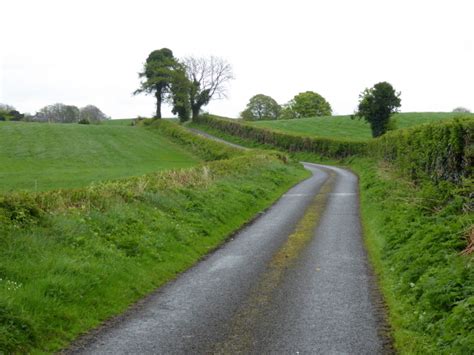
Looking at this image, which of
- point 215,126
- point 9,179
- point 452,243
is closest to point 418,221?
point 452,243

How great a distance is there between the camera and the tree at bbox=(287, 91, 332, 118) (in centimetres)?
13988

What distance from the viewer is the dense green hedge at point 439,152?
48.2 feet

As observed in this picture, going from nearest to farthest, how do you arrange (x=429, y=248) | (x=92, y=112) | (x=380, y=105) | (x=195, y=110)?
(x=429, y=248) → (x=380, y=105) → (x=195, y=110) → (x=92, y=112)

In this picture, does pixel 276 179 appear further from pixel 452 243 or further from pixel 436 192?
pixel 452 243

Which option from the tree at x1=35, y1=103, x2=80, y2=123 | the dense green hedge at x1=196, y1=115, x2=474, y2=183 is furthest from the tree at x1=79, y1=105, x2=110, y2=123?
the dense green hedge at x1=196, y1=115, x2=474, y2=183

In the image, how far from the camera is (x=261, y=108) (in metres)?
150

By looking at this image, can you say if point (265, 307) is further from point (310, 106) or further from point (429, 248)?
point (310, 106)

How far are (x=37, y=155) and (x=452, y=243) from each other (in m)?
46.8

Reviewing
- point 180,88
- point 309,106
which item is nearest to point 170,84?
point 180,88

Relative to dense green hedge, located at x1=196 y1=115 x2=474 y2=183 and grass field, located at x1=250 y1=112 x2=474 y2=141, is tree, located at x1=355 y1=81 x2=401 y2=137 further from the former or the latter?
dense green hedge, located at x1=196 y1=115 x2=474 y2=183

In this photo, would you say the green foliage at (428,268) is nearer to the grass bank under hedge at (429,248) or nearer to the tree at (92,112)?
the grass bank under hedge at (429,248)

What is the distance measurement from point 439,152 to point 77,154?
43.3 meters

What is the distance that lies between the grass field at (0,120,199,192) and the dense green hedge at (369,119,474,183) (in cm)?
2108

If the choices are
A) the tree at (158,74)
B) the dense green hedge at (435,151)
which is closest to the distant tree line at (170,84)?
the tree at (158,74)
